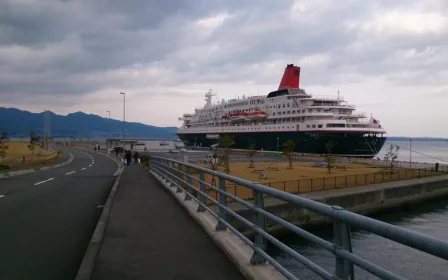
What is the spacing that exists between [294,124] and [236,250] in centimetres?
6436

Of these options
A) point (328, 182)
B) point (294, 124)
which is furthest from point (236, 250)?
point (294, 124)

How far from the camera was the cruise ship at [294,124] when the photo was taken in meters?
63.5

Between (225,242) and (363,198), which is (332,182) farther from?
(225,242)

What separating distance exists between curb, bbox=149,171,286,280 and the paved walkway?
0.31ft

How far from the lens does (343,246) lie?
2975 millimetres

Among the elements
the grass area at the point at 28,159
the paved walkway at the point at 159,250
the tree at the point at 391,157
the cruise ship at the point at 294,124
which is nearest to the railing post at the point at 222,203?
the paved walkway at the point at 159,250

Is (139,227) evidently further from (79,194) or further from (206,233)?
(79,194)

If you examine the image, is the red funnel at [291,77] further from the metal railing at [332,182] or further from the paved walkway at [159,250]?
the paved walkway at [159,250]

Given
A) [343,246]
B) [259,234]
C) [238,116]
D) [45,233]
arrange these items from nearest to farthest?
[343,246] < [259,234] < [45,233] < [238,116]

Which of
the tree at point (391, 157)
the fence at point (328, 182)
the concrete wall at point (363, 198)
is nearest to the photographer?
the concrete wall at point (363, 198)

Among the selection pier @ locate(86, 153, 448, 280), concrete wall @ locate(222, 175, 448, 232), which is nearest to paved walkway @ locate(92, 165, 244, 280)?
pier @ locate(86, 153, 448, 280)

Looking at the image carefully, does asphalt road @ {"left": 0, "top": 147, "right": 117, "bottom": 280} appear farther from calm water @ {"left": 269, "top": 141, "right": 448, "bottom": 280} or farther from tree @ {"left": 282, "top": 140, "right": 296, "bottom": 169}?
tree @ {"left": 282, "top": 140, "right": 296, "bottom": 169}

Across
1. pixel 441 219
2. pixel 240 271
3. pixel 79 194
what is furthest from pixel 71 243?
pixel 441 219

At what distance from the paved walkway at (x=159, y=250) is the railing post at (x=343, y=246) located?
6.63 ft
